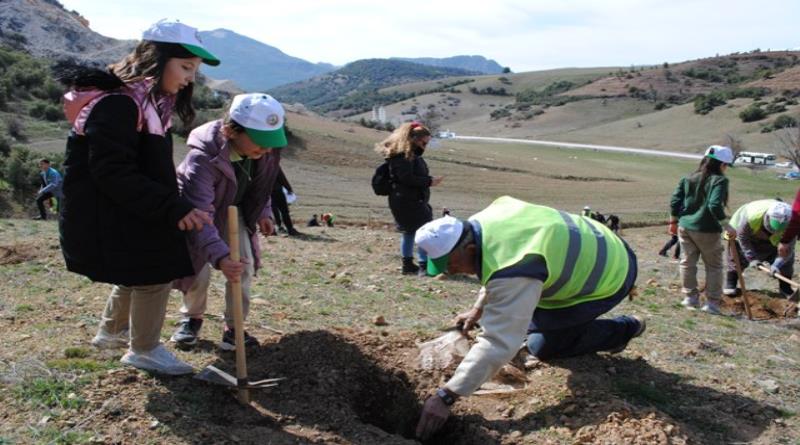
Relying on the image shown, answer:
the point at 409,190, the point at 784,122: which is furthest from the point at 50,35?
the point at 784,122

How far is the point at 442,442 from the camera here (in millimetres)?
4043

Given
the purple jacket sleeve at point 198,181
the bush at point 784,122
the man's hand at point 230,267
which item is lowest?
the man's hand at point 230,267

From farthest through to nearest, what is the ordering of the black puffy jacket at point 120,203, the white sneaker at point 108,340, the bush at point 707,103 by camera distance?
1. the bush at point 707,103
2. the white sneaker at point 108,340
3. the black puffy jacket at point 120,203

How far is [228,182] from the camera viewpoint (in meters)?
4.07

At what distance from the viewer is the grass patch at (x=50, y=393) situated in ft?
11.2

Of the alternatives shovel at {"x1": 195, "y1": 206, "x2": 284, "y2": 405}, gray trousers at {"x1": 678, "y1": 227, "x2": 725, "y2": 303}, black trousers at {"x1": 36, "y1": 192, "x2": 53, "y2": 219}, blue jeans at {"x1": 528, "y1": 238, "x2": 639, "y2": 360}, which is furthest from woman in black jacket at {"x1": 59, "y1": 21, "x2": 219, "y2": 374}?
black trousers at {"x1": 36, "y1": 192, "x2": 53, "y2": 219}

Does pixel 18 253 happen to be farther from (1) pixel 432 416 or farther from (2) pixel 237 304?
(1) pixel 432 416

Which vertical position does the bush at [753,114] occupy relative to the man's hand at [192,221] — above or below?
above

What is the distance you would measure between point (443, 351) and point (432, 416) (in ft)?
3.06

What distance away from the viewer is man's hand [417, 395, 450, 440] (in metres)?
3.68

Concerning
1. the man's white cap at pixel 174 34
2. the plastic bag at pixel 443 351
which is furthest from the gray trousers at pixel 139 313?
the plastic bag at pixel 443 351

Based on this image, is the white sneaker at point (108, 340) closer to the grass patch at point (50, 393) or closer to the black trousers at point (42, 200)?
the grass patch at point (50, 393)

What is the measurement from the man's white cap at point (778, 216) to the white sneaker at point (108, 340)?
23.3 feet

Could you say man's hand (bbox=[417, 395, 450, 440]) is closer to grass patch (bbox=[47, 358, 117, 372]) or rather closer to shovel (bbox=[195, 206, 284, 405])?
shovel (bbox=[195, 206, 284, 405])
